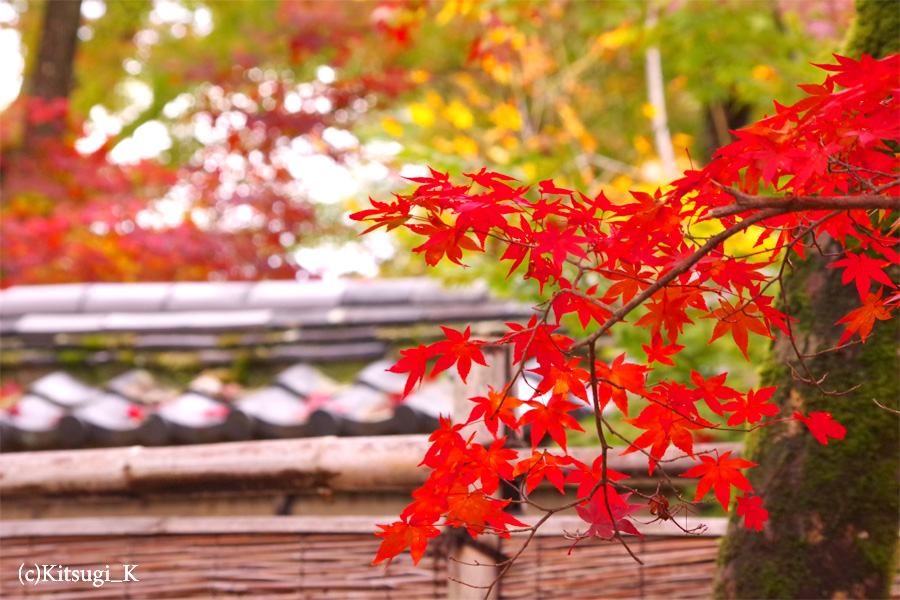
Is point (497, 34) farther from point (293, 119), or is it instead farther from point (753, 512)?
point (753, 512)

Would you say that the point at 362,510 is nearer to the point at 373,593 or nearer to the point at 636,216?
the point at 373,593

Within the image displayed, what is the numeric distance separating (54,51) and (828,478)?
8.25 m

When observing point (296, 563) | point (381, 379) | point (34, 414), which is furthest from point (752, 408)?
point (34, 414)

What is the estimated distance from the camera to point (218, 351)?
3.34m

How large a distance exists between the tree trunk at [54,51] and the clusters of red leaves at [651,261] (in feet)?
25.2

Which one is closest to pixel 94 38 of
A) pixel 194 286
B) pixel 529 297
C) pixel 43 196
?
pixel 43 196

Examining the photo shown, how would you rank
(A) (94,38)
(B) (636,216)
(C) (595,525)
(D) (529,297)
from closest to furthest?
(B) (636,216)
(C) (595,525)
(D) (529,297)
(A) (94,38)

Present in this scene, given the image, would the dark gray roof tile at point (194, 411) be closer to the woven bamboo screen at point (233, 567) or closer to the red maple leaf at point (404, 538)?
the woven bamboo screen at point (233, 567)

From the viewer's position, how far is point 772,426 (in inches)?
68.1

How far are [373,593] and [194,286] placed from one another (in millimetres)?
2244

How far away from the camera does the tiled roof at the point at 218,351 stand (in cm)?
264

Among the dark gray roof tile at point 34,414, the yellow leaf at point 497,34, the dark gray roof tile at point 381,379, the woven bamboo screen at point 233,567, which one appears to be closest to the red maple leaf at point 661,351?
the woven bamboo screen at point 233,567

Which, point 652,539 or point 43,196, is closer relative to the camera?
point 652,539

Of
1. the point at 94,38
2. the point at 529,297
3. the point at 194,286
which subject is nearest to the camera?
the point at 529,297
